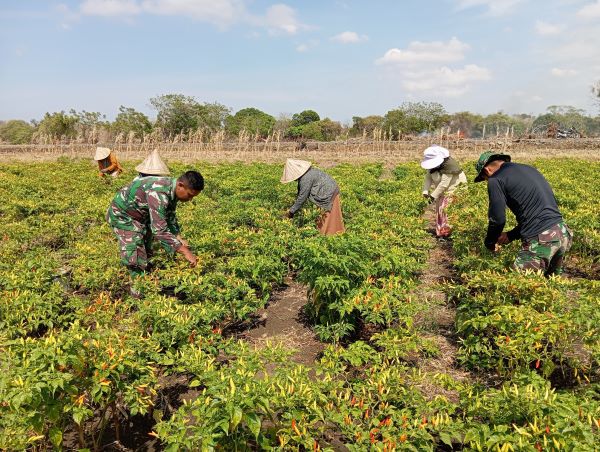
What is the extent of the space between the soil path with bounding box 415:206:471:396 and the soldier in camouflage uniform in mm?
2816

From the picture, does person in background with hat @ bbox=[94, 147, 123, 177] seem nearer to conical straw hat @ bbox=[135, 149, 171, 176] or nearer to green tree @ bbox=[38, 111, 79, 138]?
conical straw hat @ bbox=[135, 149, 171, 176]

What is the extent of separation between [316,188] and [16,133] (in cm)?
6634

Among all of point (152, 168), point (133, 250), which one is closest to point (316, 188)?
point (152, 168)

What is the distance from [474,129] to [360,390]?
104 meters

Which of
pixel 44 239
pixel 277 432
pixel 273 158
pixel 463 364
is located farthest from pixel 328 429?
pixel 273 158

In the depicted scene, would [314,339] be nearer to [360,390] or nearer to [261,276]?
[261,276]

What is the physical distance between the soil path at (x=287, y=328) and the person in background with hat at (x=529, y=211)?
2474 mm

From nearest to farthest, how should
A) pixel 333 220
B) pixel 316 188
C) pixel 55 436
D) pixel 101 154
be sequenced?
pixel 55 436
pixel 316 188
pixel 333 220
pixel 101 154

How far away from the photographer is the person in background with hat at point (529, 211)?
440cm

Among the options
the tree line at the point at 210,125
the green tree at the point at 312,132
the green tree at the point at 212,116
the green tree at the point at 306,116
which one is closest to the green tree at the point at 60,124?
the tree line at the point at 210,125

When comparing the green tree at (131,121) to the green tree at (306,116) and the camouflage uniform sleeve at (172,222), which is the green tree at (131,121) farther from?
the camouflage uniform sleeve at (172,222)

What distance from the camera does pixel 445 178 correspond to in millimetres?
8258

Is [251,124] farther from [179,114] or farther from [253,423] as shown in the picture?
[253,423]

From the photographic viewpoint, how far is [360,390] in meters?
3.01
